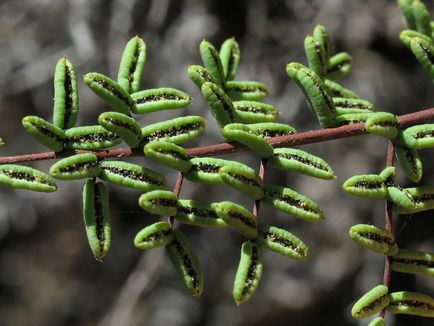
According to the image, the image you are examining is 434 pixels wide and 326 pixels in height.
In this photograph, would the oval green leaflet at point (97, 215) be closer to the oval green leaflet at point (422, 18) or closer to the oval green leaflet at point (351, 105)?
the oval green leaflet at point (351, 105)

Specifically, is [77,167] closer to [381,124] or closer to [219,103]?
[219,103]

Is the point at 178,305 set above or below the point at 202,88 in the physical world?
below

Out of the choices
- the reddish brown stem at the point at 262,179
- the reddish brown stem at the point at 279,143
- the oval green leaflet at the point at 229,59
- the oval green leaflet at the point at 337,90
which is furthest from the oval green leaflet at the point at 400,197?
the oval green leaflet at the point at 229,59

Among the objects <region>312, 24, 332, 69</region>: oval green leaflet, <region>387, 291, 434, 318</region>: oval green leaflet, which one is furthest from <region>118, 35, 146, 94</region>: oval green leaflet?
<region>387, 291, 434, 318</region>: oval green leaflet

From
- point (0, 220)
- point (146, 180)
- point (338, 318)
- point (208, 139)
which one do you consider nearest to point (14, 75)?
point (0, 220)

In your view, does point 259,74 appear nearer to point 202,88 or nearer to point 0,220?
point 0,220

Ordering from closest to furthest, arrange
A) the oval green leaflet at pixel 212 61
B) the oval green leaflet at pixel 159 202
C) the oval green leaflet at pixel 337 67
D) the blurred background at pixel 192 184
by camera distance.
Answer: the oval green leaflet at pixel 159 202 → the oval green leaflet at pixel 212 61 → the oval green leaflet at pixel 337 67 → the blurred background at pixel 192 184

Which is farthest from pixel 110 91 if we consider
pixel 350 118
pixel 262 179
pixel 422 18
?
pixel 422 18
